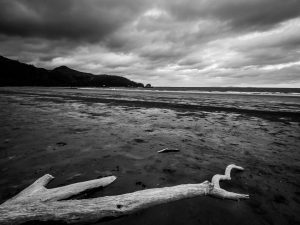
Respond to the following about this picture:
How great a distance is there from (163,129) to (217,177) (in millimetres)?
5094

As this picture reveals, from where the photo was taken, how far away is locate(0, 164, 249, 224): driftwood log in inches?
92.7

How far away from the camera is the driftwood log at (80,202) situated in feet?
7.73

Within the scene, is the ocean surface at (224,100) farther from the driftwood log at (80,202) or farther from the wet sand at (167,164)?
the driftwood log at (80,202)

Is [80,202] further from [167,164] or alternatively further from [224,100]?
[224,100]

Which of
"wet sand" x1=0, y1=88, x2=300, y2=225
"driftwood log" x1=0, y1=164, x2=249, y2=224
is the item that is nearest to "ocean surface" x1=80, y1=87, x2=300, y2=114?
"wet sand" x1=0, y1=88, x2=300, y2=225

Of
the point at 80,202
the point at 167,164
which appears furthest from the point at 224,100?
the point at 80,202

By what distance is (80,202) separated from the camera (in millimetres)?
2604

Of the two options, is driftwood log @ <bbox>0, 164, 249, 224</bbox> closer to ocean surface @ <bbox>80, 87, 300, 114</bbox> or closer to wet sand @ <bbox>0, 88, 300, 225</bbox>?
wet sand @ <bbox>0, 88, 300, 225</bbox>

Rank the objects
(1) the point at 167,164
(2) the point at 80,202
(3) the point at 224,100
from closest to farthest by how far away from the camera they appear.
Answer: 1. (2) the point at 80,202
2. (1) the point at 167,164
3. (3) the point at 224,100

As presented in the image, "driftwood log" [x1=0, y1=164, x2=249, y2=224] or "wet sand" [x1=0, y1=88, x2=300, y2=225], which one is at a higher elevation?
"driftwood log" [x1=0, y1=164, x2=249, y2=224]

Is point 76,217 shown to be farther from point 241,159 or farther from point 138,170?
point 241,159

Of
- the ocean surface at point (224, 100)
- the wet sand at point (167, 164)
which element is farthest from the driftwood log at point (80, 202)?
the ocean surface at point (224, 100)

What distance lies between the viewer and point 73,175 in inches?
161

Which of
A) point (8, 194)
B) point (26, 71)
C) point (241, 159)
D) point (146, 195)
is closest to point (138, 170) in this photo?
point (146, 195)
